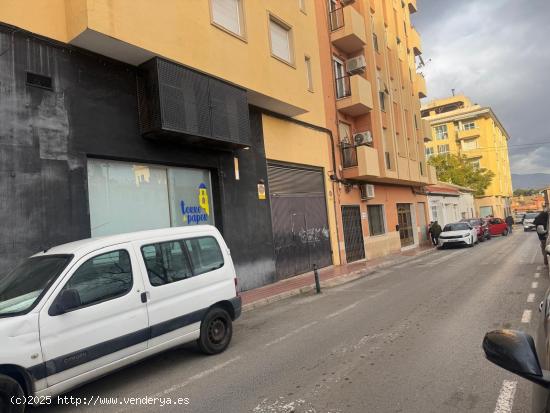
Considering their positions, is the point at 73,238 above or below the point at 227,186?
below

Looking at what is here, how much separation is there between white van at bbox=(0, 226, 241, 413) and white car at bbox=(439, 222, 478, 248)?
19849 millimetres

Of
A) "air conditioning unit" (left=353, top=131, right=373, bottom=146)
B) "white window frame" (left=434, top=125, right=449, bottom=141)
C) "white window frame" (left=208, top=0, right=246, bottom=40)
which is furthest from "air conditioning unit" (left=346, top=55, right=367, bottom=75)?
"white window frame" (left=434, top=125, right=449, bottom=141)

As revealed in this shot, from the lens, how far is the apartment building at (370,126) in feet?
62.7

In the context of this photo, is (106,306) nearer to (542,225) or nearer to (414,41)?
(542,225)

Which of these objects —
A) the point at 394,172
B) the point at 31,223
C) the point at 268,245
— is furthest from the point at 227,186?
the point at 394,172

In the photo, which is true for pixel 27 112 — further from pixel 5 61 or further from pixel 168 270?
→ pixel 168 270

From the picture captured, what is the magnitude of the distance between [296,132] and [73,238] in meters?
9.81

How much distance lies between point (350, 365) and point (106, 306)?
2986 millimetres

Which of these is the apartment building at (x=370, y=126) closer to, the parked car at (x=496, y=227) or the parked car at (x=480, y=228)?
the parked car at (x=480, y=228)

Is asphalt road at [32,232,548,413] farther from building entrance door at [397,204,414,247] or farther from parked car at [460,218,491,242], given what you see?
parked car at [460,218,491,242]

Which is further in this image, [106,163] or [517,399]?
[106,163]

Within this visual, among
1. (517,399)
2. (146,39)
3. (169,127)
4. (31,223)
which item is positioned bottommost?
(517,399)

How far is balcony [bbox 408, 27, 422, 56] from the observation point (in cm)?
3117

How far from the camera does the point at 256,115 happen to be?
45.3ft
